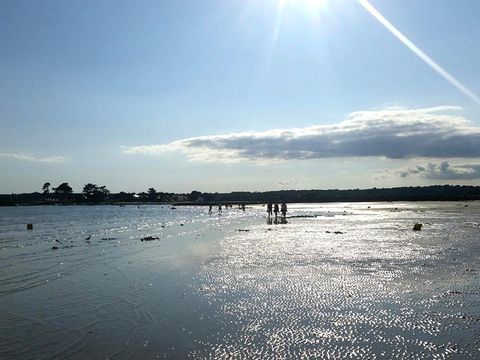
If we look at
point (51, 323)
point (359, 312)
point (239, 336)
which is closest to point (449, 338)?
point (359, 312)

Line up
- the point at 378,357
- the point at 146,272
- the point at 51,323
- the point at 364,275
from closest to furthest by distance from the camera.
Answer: the point at 378,357 → the point at 51,323 → the point at 364,275 → the point at 146,272

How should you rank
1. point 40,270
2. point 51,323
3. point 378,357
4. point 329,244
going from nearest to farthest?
1. point 378,357
2. point 51,323
3. point 40,270
4. point 329,244

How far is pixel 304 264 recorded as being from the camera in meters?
22.0

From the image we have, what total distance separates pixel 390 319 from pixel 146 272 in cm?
1227

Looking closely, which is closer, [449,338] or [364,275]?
[449,338]

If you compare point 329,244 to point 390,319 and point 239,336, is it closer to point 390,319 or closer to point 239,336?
point 390,319

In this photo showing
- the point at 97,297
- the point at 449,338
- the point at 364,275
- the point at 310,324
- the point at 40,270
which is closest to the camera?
the point at 449,338

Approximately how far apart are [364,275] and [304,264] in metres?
3.99

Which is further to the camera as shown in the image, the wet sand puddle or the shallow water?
the shallow water

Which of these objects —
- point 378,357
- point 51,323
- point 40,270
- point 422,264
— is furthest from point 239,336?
point 40,270

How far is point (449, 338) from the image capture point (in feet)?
32.9

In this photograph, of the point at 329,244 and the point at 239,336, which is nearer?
the point at 239,336

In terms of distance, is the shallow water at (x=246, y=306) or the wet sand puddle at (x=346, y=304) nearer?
the wet sand puddle at (x=346, y=304)

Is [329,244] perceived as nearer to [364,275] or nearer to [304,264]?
[304,264]
